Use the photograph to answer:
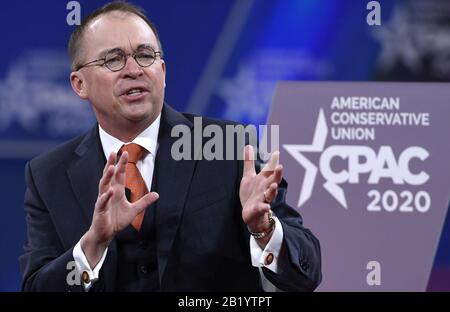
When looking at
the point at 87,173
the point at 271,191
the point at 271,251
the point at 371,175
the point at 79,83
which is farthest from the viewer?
the point at 371,175

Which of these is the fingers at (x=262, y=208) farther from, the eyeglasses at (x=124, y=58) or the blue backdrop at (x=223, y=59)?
the blue backdrop at (x=223, y=59)

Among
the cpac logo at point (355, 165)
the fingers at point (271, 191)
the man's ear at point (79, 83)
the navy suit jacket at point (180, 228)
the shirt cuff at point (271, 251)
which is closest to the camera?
the fingers at point (271, 191)

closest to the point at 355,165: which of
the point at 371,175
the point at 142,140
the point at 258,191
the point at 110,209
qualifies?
the point at 371,175

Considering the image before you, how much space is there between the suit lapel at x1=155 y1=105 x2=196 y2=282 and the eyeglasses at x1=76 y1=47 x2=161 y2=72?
0.63 ft

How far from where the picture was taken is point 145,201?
7.14ft

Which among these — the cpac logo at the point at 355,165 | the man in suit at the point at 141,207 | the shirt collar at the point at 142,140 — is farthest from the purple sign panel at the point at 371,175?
the shirt collar at the point at 142,140

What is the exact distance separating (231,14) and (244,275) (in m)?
1.31

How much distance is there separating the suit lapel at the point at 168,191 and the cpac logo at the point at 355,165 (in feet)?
3.22

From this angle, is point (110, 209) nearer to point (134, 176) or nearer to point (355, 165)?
point (134, 176)

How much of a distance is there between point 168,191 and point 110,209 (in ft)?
0.75

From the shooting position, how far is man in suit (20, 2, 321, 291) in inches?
88.4

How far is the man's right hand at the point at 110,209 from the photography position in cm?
216

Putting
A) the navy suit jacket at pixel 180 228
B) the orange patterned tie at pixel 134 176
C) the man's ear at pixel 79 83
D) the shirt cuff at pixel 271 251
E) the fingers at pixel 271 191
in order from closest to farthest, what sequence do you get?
the fingers at pixel 271 191, the shirt cuff at pixel 271 251, the navy suit jacket at pixel 180 228, the orange patterned tie at pixel 134 176, the man's ear at pixel 79 83
